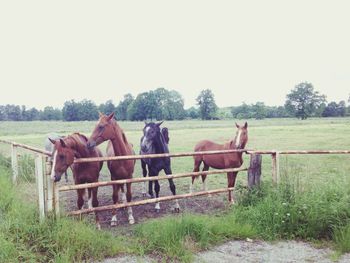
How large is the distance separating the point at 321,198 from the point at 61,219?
424cm

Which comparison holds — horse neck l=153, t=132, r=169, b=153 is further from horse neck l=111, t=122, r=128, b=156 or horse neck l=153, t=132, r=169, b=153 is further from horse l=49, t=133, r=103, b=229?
horse l=49, t=133, r=103, b=229

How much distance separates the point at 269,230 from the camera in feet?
18.8

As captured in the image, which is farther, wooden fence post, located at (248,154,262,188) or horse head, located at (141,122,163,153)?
horse head, located at (141,122,163,153)

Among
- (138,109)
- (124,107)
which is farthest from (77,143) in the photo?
(124,107)

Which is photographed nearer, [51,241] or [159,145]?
[51,241]

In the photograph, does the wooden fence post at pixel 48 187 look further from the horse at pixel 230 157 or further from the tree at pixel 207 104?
the tree at pixel 207 104

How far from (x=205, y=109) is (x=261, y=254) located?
102 metres

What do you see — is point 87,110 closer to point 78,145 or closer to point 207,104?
point 207,104

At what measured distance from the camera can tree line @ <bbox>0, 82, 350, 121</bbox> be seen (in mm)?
89250

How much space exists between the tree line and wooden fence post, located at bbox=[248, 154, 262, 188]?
79.4 meters

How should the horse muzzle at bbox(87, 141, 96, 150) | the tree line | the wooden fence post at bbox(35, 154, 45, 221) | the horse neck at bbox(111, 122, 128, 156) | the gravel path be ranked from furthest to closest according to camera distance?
the tree line
the horse neck at bbox(111, 122, 128, 156)
the horse muzzle at bbox(87, 141, 96, 150)
the wooden fence post at bbox(35, 154, 45, 221)
the gravel path

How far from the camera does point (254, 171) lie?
6938 mm

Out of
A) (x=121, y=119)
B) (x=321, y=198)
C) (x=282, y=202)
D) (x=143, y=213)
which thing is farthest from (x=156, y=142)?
(x=121, y=119)

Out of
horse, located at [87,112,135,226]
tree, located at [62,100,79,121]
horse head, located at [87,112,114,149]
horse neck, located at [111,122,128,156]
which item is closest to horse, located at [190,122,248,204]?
horse, located at [87,112,135,226]
